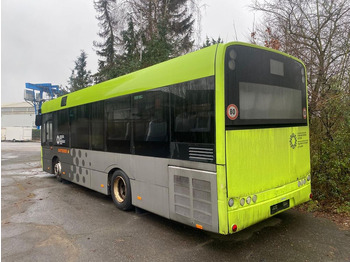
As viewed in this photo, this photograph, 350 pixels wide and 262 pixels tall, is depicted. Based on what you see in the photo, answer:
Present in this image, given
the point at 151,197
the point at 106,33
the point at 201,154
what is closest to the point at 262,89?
the point at 201,154

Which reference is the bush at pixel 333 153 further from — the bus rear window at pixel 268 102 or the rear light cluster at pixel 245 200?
the rear light cluster at pixel 245 200

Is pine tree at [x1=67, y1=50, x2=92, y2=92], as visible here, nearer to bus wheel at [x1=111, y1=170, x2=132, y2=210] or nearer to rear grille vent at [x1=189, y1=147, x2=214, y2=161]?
bus wheel at [x1=111, y1=170, x2=132, y2=210]

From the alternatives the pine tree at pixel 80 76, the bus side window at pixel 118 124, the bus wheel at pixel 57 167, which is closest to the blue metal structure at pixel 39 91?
the pine tree at pixel 80 76

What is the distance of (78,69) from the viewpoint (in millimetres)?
23312

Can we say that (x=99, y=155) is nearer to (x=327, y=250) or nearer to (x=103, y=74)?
(x=327, y=250)

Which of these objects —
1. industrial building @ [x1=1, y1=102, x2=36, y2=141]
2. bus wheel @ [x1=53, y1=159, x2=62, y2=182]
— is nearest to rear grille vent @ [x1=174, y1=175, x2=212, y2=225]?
bus wheel @ [x1=53, y1=159, x2=62, y2=182]

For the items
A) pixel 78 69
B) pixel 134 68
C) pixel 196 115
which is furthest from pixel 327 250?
pixel 78 69

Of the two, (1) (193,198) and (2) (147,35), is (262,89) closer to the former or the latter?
(1) (193,198)

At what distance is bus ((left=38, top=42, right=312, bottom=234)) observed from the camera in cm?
315

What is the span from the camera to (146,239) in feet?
13.0

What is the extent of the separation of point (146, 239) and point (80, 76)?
22310 mm

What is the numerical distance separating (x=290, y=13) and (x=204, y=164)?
22.4 ft

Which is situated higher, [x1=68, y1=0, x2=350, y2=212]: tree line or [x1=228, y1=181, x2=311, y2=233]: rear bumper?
[x1=68, y1=0, x2=350, y2=212]: tree line

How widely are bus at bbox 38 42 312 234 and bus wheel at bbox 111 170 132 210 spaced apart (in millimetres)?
46
